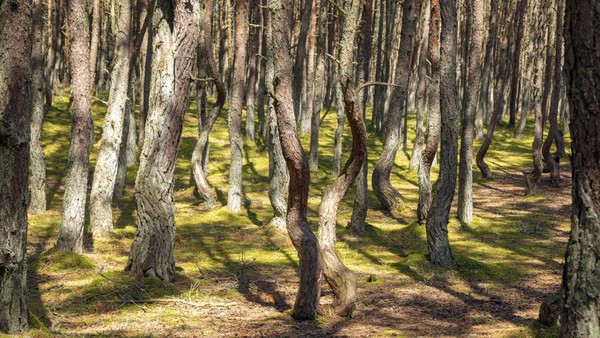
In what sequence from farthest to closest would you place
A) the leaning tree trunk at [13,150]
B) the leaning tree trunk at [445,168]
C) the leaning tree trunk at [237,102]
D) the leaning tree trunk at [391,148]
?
1. the leaning tree trunk at [237,102]
2. the leaning tree trunk at [391,148]
3. the leaning tree trunk at [445,168]
4. the leaning tree trunk at [13,150]

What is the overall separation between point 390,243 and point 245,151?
1457cm

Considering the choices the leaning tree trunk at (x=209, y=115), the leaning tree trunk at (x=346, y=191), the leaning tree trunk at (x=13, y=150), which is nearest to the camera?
the leaning tree trunk at (x=13, y=150)

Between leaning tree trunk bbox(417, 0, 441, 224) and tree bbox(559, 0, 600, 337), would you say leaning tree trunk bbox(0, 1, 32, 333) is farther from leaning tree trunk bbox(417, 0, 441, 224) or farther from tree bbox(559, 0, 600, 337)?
leaning tree trunk bbox(417, 0, 441, 224)

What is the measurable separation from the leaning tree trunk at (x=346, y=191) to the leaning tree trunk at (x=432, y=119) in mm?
5429

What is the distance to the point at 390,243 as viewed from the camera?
48.7ft

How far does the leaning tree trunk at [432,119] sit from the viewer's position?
14.8 m

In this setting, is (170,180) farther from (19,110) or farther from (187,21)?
(19,110)

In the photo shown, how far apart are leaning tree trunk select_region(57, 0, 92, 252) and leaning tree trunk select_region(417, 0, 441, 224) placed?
754cm

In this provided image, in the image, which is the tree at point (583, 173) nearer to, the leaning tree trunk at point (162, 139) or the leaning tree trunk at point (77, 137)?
the leaning tree trunk at point (162, 139)

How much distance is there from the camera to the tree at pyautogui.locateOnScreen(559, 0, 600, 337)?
16.2 ft

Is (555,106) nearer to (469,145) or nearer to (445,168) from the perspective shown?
(469,145)

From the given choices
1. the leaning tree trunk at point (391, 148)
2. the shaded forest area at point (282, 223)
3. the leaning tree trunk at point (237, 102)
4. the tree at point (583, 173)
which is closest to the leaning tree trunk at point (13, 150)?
the shaded forest area at point (282, 223)

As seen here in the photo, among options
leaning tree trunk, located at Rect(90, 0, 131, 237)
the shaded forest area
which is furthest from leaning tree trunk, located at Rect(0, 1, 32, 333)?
leaning tree trunk, located at Rect(90, 0, 131, 237)

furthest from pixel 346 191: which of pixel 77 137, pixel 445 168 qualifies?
pixel 77 137
